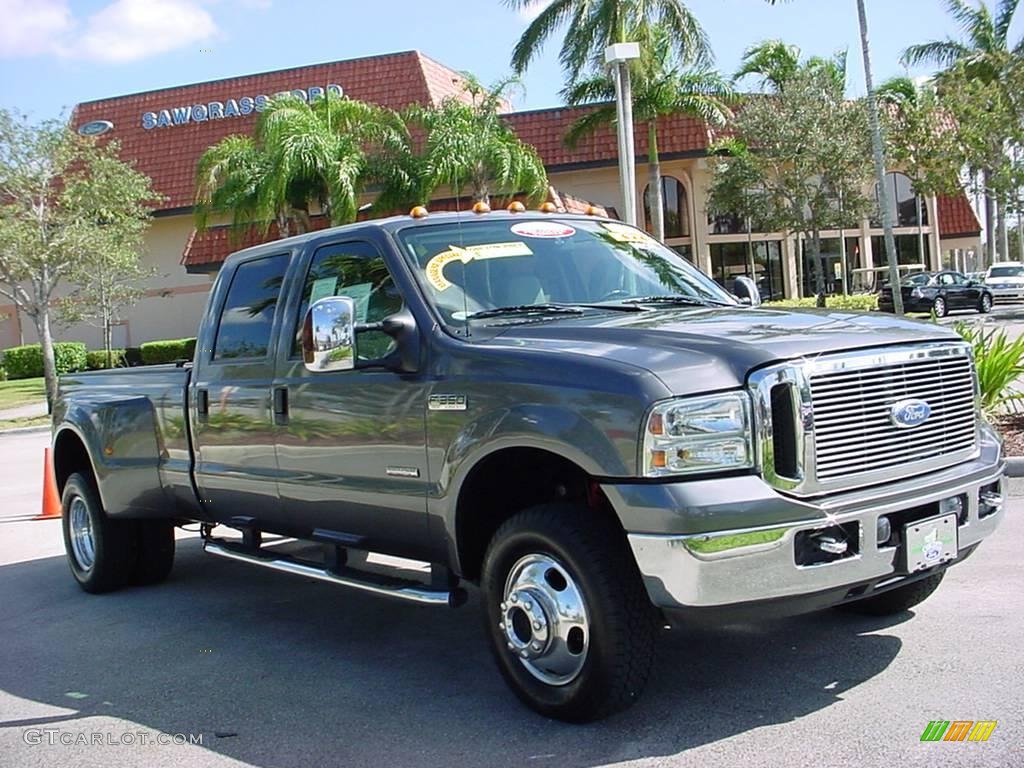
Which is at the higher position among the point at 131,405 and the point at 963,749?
the point at 131,405

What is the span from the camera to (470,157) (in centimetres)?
2627

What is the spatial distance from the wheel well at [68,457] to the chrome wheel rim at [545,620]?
13.9 ft

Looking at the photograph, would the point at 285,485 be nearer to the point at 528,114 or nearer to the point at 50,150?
the point at 50,150

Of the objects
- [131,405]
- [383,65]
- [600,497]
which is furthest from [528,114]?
[600,497]

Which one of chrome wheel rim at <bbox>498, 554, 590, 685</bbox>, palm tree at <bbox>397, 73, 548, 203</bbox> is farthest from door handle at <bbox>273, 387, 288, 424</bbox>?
palm tree at <bbox>397, 73, 548, 203</bbox>

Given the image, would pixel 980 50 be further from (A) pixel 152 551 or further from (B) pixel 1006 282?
(A) pixel 152 551

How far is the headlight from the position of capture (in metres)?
3.93

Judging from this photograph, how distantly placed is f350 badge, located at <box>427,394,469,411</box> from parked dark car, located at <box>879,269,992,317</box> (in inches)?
1371

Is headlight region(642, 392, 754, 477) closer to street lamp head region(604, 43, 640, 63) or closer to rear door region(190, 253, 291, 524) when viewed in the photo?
rear door region(190, 253, 291, 524)

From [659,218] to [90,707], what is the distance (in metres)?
28.9

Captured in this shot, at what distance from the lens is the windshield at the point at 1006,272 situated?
41025 millimetres

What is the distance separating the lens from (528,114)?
36.8 m

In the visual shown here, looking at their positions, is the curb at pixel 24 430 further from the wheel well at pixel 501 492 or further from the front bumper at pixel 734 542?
the front bumper at pixel 734 542

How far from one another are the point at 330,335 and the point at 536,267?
110 cm
